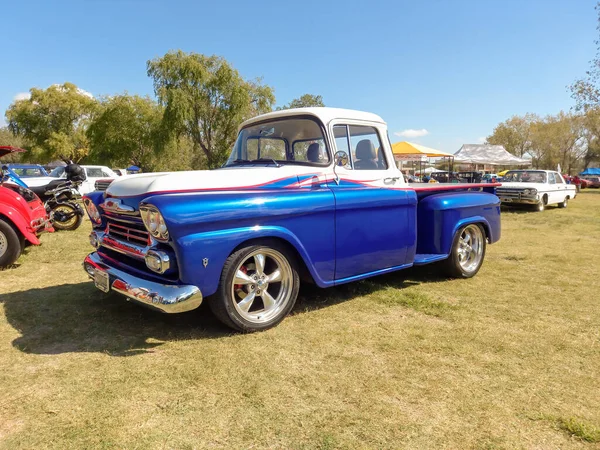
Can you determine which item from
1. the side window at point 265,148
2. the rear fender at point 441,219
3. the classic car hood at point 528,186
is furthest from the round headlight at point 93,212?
the classic car hood at point 528,186

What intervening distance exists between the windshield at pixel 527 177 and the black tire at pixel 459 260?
41.9 feet

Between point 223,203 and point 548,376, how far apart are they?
2.62m

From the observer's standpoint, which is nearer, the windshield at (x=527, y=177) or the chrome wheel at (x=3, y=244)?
the chrome wheel at (x=3, y=244)

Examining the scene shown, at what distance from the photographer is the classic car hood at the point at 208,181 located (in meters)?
3.26

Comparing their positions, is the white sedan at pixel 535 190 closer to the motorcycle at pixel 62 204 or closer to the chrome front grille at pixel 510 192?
the chrome front grille at pixel 510 192

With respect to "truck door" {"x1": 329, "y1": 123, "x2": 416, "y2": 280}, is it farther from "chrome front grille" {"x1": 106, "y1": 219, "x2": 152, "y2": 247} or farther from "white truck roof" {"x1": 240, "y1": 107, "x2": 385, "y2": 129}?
"chrome front grille" {"x1": 106, "y1": 219, "x2": 152, "y2": 247}

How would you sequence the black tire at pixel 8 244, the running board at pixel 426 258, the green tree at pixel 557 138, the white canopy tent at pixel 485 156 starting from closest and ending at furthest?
the running board at pixel 426 258
the black tire at pixel 8 244
the white canopy tent at pixel 485 156
the green tree at pixel 557 138

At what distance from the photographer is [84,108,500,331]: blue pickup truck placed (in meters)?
3.13

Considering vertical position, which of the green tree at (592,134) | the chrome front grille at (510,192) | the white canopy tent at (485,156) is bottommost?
the chrome front grille at (510,192)

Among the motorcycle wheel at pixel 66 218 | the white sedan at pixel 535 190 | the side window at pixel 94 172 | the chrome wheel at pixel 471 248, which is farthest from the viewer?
the side window at pixel 94 172

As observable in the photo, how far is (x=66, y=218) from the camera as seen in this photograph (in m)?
9.53

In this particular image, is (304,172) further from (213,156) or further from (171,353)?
(213,156)

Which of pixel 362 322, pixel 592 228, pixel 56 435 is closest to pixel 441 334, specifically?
pixel 362 322

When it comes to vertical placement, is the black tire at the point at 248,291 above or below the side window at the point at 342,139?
below
